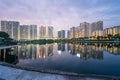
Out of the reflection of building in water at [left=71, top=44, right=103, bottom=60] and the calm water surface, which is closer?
the calm water surface

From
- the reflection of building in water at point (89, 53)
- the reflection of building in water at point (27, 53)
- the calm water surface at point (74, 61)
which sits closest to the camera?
the calm water surface at point (74, 61)

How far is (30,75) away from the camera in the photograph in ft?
65.6

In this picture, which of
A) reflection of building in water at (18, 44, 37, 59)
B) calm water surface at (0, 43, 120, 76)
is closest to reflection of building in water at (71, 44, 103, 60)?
calm water surface at (0, 43, 120, 76)

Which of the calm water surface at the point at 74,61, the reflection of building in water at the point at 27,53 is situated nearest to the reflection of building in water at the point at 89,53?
the calm water surface at the point at 74,61

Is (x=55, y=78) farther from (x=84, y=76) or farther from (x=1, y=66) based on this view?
(x=1, y=66)

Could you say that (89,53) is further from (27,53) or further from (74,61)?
(27,53)

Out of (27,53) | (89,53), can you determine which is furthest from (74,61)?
(27,53)

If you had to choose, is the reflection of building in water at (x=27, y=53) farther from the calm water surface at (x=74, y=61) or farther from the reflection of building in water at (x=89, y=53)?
the reflection of building in water at (x=89, y=53)

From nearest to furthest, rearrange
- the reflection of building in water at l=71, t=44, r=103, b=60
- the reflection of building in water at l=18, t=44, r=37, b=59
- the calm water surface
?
the calm water surface < the reflection of building in water at l=71, t=44, r=103, b=60 < the reflection of building in water at l=18, t=44, r=37, b=59

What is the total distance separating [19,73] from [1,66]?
16.3 feet

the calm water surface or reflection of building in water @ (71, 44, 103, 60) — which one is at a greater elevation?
reflection of building in water @ (71, 44, 103, 60)

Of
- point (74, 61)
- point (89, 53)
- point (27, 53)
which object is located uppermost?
point (89, 53)

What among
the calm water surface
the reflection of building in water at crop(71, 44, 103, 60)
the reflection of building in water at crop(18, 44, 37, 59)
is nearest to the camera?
the calm water surface

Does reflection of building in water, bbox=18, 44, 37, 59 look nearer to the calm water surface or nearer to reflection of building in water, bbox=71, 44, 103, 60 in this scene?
the calm water surface
